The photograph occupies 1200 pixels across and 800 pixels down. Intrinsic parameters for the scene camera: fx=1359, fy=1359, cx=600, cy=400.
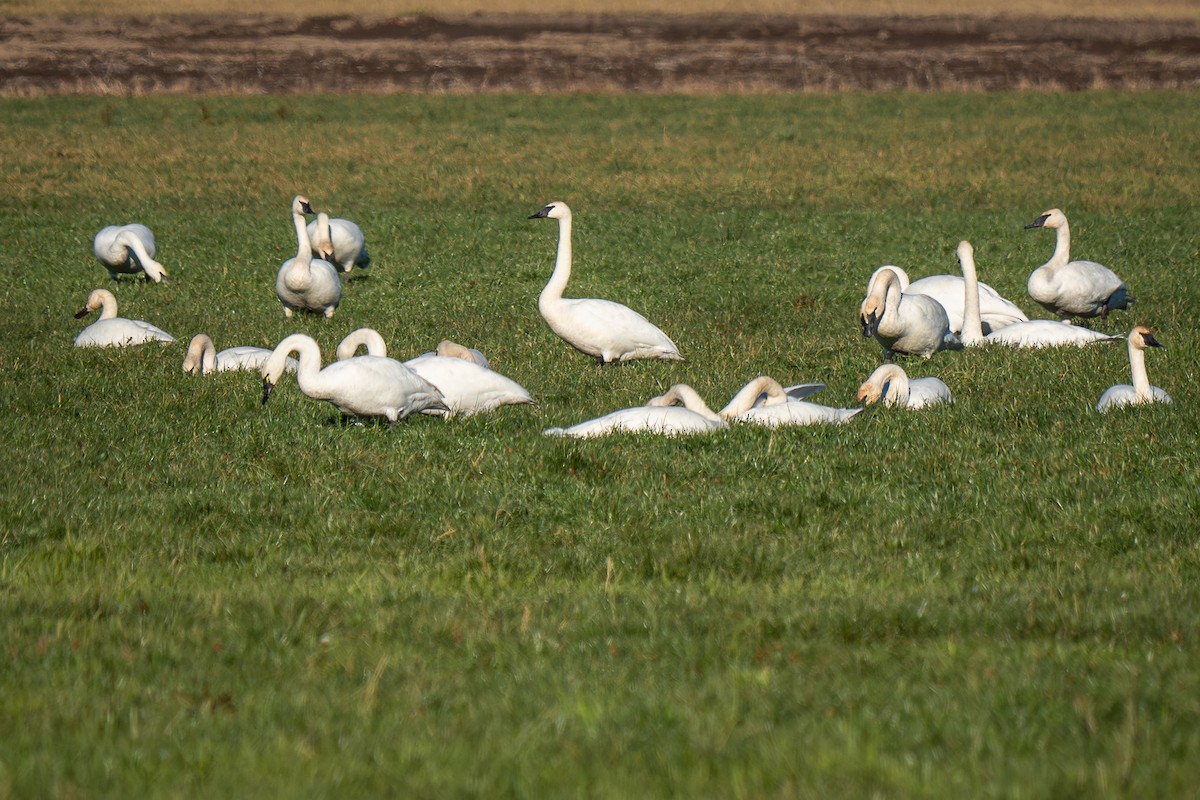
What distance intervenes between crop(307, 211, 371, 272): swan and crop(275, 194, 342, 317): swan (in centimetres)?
200

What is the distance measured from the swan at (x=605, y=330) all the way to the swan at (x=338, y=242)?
19.8 feet

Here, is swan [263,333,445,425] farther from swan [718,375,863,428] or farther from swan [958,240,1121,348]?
swan [958,240,1121,348]

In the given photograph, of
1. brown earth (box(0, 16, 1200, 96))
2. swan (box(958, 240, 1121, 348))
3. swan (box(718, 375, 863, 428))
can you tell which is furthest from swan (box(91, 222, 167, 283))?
brown earth (box(0, 16, 1200, 96))

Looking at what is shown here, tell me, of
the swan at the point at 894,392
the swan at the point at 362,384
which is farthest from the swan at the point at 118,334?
the swan at the point at 894,392

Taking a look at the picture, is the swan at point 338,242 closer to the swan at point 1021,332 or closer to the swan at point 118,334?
the swan at point 118,334

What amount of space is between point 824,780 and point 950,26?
5828cm

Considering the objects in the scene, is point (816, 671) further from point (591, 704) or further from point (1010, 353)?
point (1010, 353)

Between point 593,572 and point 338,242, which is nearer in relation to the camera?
point 593,572

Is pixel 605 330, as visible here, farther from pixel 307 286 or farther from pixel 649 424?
pixel 307 286

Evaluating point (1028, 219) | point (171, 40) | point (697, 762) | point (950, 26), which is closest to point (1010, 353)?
point (697, 762)

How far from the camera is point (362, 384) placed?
888 cm

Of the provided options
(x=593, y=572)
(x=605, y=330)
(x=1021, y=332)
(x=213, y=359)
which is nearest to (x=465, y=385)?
(x=605, y=330)

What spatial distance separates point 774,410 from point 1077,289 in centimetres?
612

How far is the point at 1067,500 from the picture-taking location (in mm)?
7082
